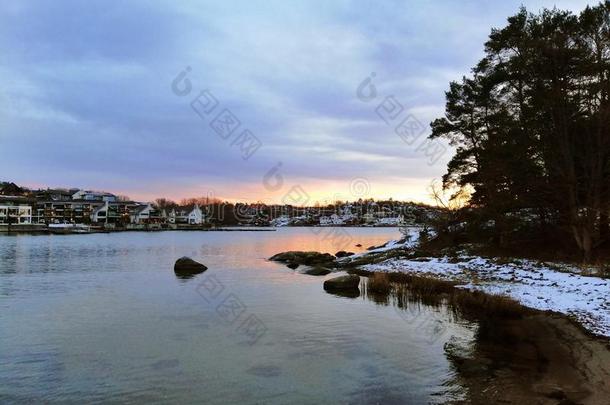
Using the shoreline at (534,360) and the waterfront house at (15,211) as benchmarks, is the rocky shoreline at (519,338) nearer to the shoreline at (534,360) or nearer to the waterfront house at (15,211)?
the shoreline at (534,360)

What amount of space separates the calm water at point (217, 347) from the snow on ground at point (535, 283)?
400cm

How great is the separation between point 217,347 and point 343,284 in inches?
550

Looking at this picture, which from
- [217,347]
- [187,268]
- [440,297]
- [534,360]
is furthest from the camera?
[187,268]

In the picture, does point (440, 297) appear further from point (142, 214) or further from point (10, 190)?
point (10, 190)

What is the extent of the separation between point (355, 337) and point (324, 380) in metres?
4.83

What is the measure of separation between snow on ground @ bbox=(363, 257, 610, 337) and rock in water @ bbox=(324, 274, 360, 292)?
5.09 meters

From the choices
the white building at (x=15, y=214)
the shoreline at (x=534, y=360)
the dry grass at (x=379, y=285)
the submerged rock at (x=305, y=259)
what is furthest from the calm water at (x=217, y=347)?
the white building at (x=15, y=214)

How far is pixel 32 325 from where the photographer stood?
1856 centimetres

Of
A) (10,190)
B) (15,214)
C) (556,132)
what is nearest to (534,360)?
(556,132)

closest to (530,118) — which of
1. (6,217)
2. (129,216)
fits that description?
(6,217)

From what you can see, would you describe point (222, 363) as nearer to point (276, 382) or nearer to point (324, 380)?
point (276, 382)

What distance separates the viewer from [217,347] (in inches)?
619

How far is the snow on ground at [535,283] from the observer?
17.6 metres

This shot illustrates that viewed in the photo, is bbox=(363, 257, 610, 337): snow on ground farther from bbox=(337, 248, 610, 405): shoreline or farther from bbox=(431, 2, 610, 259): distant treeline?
bbox=(431, 2, 610, 259): distant treeline
